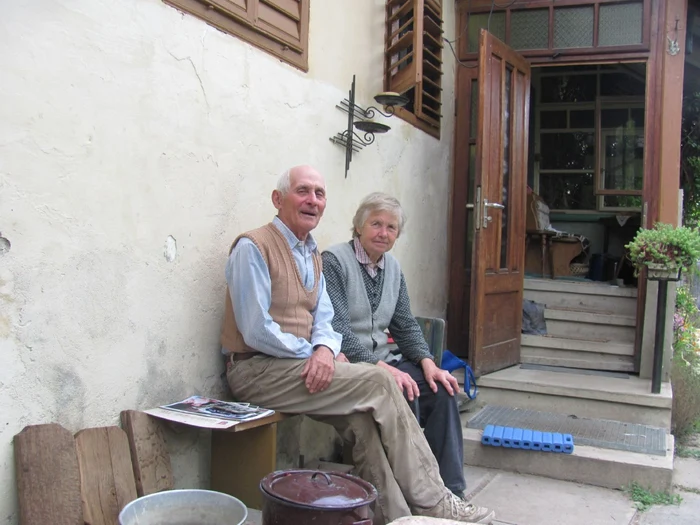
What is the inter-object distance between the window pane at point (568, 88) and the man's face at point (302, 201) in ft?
21.8

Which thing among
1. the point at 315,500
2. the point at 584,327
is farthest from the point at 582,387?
the point at 315,500

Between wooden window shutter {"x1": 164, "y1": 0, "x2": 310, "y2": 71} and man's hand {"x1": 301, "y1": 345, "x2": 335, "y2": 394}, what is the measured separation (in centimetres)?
143

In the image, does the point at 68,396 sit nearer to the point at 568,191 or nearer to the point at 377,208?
the point at 377,208

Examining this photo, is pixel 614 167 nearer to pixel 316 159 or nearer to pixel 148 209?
pixel 316 159

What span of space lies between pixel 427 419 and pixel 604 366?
269 centimetres

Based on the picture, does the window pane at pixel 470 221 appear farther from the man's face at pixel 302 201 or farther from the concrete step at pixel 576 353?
the man's face at pixel 302 201

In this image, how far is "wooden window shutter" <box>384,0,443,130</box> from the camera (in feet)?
13.0

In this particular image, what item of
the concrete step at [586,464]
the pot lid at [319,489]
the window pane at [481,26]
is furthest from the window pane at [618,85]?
the pot lid at [319,489]

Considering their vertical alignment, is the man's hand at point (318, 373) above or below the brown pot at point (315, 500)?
above

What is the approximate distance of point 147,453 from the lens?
2186 mm

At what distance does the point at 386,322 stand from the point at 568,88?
6.42 m

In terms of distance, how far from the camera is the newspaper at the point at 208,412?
2.17 metres

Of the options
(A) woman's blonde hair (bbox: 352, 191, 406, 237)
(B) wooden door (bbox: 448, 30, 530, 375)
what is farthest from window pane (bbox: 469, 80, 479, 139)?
(A) woman's blonde hair (bbox: 352, 191, 406, 237)

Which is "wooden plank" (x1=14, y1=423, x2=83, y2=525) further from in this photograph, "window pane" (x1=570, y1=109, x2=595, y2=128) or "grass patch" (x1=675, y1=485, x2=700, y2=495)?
"window pane" (x1=570, y1=109, x2=595, y2=128)
